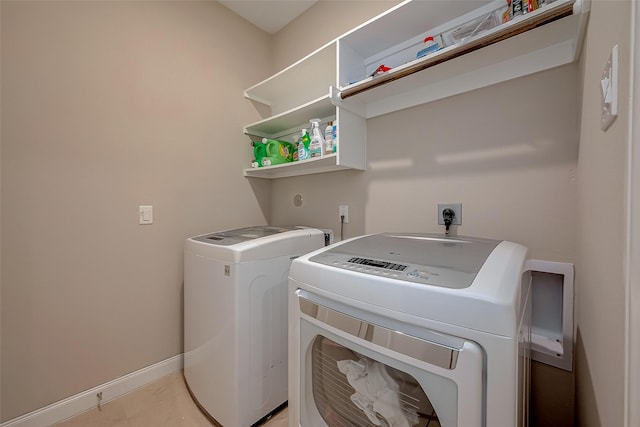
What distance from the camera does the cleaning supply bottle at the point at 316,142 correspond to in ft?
5.31

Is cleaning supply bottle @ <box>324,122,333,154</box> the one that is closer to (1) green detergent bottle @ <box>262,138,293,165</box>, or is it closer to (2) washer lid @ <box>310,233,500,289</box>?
(1) green detergent bottle @ <box>262,138,293,165</box>

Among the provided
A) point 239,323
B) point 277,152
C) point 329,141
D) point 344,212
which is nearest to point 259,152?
point 277,152

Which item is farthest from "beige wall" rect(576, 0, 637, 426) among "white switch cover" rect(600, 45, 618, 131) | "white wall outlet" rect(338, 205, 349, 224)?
"white wall outlet" rect(338, 205, 349, 224)

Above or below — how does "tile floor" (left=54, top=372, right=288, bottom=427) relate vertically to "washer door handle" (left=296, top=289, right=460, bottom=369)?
below

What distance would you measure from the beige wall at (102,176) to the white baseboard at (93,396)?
34mm

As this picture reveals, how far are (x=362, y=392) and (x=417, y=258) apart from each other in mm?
441

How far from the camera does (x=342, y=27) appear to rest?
5.73 feet

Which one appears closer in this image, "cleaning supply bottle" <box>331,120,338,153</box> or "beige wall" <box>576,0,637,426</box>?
"beige wall" <box>576,0,637,426</box>

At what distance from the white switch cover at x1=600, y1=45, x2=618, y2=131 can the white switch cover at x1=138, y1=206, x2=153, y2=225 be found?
6.62 feet

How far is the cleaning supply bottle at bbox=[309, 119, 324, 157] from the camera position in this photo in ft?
5.31

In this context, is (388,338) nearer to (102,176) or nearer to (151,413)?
(151,413)

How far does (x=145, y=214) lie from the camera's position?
161 centimetres

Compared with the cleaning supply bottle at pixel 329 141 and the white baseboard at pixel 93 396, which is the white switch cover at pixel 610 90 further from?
the white baseboard at pixel 93 396

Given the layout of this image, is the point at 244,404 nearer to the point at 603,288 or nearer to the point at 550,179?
the point at 603,288
